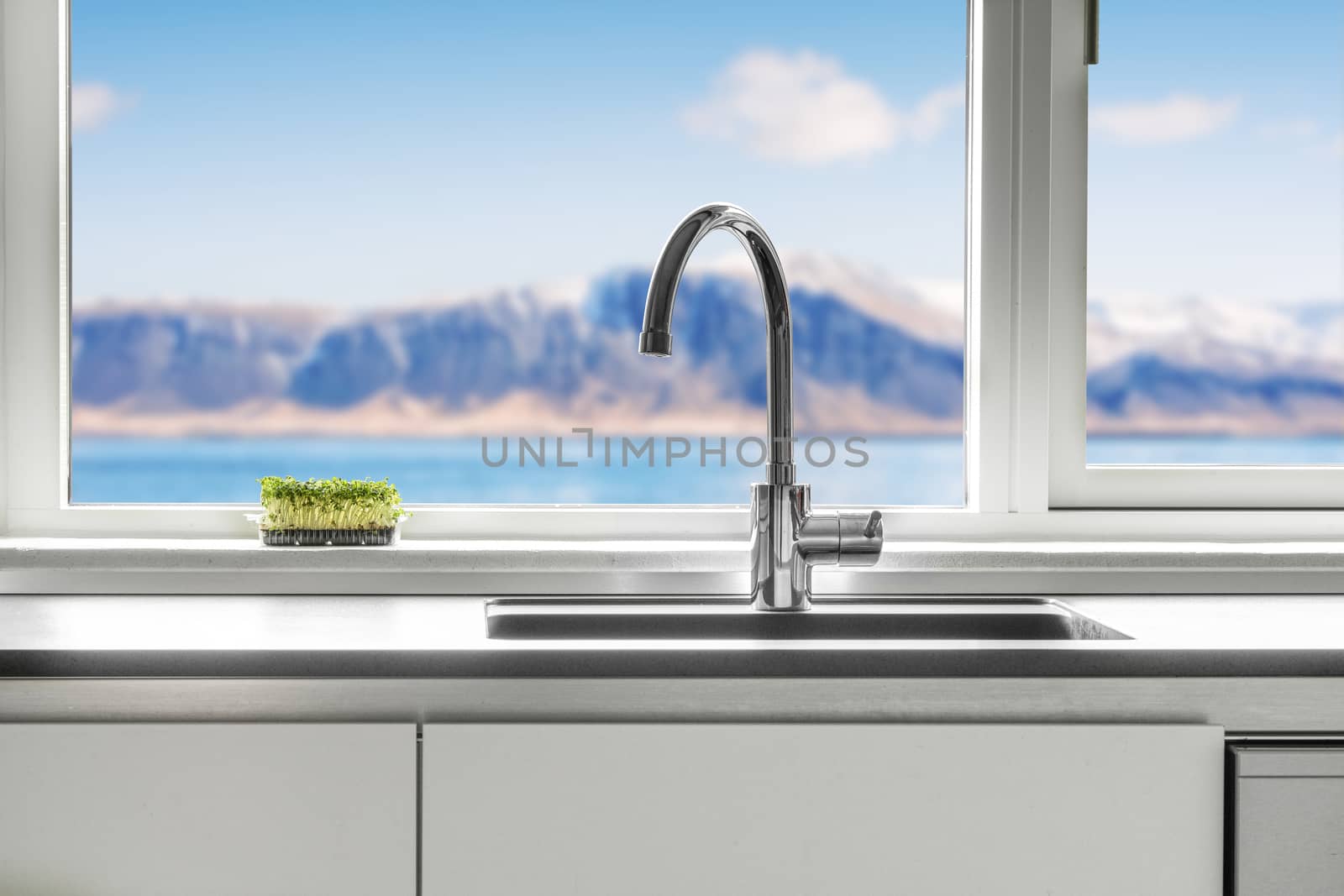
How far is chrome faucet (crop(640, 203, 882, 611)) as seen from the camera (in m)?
1.17

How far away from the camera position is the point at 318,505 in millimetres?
1412

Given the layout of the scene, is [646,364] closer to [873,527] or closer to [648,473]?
[648,473]

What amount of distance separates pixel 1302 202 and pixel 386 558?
151cm

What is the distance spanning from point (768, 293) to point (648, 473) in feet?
1.55

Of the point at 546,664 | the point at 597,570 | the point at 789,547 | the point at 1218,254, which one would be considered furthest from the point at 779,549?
the point at 1218,254

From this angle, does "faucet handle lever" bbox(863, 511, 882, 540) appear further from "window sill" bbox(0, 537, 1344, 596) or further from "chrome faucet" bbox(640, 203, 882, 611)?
"window sill" bbox(0, 537, 1344, 596)

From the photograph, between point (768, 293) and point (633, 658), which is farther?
point (768, 293)

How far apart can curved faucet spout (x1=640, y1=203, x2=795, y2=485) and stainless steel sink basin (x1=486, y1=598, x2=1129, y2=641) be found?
175mm

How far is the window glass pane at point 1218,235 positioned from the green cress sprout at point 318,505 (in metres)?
1.08
